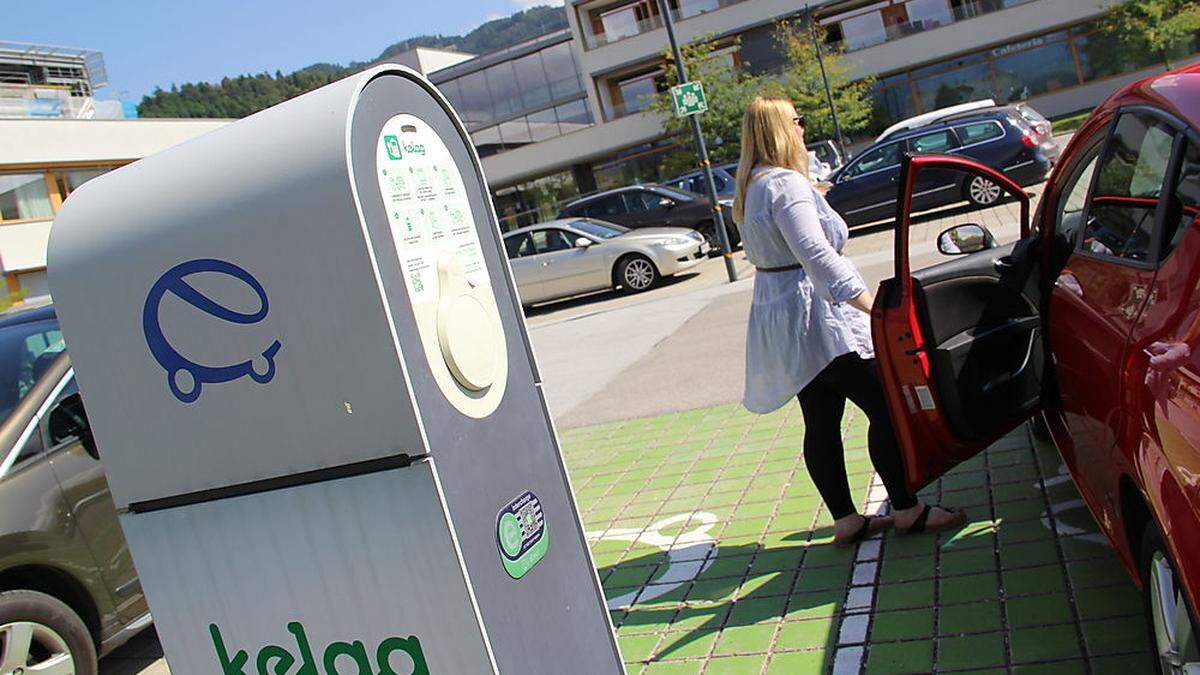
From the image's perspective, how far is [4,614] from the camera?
3998 mm

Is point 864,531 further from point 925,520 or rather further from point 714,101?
point 714,101

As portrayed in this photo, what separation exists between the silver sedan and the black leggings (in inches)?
487

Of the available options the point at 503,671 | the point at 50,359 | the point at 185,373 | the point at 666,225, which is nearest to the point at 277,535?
the point at 185,373

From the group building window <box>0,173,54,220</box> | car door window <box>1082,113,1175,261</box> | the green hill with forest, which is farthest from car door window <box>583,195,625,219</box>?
the green hill with forest

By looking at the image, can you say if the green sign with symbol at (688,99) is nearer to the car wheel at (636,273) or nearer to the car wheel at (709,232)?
the car wheel at (636,273)

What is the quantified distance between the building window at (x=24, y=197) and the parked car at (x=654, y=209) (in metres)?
25.2

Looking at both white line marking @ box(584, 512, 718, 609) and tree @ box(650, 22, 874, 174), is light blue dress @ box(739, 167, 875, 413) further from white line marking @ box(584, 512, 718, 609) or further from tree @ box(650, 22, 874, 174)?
tree @ box(650, 22, 874, 174)

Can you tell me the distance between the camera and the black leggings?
4215 mm

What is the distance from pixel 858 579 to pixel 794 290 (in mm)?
1163

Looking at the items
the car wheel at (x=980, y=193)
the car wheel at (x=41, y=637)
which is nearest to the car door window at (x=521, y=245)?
the car wheel at (x=980, y=193)

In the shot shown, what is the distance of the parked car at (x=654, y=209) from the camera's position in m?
19.6

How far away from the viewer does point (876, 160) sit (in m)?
18.0

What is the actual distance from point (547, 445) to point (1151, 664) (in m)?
1.87

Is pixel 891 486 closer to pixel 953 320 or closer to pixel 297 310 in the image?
pixel 953 320
